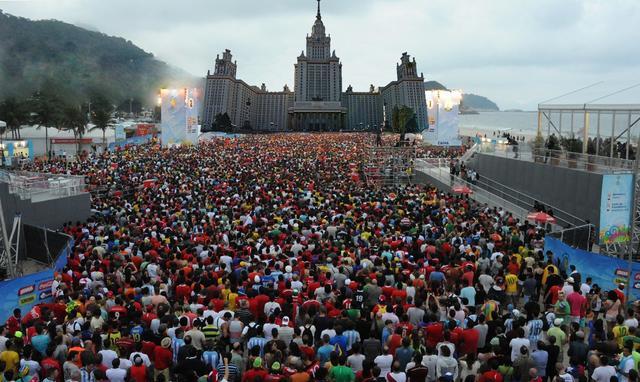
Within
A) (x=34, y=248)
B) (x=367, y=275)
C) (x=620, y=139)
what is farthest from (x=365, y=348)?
(x=620, y=139)

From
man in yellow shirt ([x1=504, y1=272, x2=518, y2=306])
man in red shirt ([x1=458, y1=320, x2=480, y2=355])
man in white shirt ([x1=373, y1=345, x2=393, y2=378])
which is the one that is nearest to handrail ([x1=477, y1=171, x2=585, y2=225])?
man in yellow shirt ([x1=504, y1=272, x2=518, y2=306])

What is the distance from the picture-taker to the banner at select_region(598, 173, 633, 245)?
Result: 1633 centimetres

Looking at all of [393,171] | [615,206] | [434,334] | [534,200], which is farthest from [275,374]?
[393,171]

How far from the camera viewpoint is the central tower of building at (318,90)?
173250 millimetres

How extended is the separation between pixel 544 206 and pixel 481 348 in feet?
48.3

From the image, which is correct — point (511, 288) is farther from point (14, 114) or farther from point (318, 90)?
point (318, 90)

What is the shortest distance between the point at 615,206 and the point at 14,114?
224 ft

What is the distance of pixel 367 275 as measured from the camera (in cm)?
1097

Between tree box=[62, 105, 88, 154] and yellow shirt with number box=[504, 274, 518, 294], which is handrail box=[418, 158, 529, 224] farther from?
tree box=[62, 105, 88, 154]

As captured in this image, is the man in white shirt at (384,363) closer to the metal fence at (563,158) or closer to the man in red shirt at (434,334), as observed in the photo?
the man in red shirt at (434,334)

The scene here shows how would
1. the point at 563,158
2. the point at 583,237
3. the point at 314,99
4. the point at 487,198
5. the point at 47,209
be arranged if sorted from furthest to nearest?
the point at 314,99, the point at 487,198, the point at 563,158, the point at 47,209, the point at 583,237

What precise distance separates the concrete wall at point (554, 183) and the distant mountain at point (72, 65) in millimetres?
65333

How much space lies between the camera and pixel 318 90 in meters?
187

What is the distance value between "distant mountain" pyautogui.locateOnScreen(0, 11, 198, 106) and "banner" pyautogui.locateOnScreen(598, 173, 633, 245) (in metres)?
73.9
